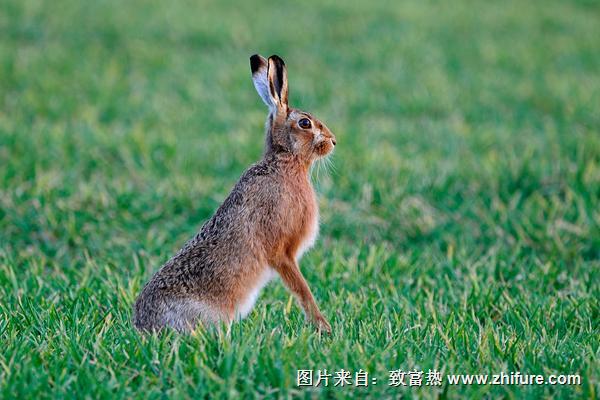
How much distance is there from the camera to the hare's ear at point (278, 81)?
3912 millimetres

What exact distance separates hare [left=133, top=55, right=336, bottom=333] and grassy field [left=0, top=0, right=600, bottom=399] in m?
0.15

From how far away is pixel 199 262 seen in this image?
388 cm

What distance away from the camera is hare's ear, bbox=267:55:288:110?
3.91m

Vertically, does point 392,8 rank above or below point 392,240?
above

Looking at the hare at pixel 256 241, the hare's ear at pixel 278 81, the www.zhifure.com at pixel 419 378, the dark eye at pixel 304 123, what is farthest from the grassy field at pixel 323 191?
the hare's ear at pixel 278 81

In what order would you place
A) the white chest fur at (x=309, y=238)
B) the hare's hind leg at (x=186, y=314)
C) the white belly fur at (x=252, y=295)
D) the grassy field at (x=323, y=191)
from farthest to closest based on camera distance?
the white chest fur at (x=309, y=238), the white belly fur at (x=252, y=295), the hare's hind leg at (x=186, y=314), the grassy field at (x=323, y=191)

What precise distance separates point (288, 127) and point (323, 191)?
299 cm

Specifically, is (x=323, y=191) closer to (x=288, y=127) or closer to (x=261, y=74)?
(x=288, y=127)

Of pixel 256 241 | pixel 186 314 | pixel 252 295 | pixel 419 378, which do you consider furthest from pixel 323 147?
pixel 419 378

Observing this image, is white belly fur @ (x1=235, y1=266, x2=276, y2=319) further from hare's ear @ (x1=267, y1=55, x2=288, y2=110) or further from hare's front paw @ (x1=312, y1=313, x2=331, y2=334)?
hare's ear @ (x1=267, y1=55, x2=288, y2=110)

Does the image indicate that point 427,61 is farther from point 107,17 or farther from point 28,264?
point 28,264

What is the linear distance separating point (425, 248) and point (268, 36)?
799 cm

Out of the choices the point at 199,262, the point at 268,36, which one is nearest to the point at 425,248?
the point at 199,262

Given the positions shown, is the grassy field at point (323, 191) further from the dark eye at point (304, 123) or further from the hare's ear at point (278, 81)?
the hare's ear at point (278, 81)
